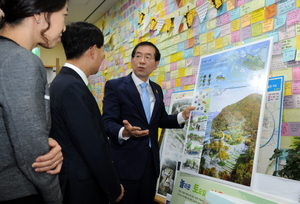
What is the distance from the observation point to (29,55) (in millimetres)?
860

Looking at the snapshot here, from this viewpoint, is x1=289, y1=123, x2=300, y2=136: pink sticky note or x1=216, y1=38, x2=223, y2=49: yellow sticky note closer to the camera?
x1=289, y1=123, x2=300, y2=136: pink sticky note

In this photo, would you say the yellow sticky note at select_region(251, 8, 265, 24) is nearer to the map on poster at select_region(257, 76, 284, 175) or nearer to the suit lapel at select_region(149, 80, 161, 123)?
the map on poster at select_region(257, 76, 284, 175)

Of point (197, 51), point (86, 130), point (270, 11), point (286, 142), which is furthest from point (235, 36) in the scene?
point (86, 130)

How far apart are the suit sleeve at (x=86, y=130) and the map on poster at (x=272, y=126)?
944mm

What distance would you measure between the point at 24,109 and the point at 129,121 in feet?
3.91

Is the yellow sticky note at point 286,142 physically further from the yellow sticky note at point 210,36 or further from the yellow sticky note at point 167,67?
the yellow sticky note at point 167,67

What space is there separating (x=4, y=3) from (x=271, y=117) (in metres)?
1.46

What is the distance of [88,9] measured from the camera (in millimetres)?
4453

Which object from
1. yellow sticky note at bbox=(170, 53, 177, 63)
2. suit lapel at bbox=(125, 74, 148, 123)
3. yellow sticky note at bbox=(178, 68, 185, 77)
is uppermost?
yellow sticky note at bbox=(170, 53, 177, 63)

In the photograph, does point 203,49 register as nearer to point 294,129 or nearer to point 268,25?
point 268,25

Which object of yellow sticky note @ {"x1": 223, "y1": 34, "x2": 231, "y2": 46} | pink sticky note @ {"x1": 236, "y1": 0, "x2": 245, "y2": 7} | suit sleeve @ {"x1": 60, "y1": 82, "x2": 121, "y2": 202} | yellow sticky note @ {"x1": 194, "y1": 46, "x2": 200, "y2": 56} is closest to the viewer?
suit sleeve @ {"x1": 60, "y1": 82, "x2": 121, "y2": 202}

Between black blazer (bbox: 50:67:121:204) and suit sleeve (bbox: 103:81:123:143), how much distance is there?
0.60 meters

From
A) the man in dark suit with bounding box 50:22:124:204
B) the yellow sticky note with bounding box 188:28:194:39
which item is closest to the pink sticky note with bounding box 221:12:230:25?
the yellow sticky note with bounding box 188:28:194:39

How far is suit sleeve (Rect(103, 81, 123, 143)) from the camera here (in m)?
1.89
